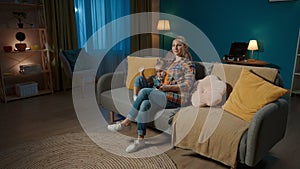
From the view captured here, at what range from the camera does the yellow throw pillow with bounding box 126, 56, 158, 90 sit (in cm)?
271

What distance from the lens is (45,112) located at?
10.5 ft

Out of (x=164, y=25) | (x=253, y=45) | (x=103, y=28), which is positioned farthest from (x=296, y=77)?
(x=103, y=28)

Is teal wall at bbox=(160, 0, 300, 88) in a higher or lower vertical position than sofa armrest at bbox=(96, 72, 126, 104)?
higher

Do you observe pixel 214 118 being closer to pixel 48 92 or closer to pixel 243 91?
pixel 243 91

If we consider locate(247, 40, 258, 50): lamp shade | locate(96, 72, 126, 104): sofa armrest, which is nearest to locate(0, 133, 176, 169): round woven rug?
locate(96, 72, 126, 104): sofa armrest

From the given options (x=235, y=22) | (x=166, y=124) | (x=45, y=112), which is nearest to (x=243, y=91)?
(x=166, y=124)

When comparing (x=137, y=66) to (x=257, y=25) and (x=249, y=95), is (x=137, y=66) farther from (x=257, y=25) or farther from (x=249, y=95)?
(x=257, y=25)

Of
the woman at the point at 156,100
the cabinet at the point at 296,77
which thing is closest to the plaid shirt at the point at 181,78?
the woman at the point at 156,100

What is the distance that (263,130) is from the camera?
1647mm

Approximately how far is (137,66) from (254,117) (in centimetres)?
155

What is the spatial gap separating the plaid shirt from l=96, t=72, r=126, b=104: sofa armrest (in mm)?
774

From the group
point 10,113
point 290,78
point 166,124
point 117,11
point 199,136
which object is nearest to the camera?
point 199,136

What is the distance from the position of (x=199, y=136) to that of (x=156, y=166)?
0.44m

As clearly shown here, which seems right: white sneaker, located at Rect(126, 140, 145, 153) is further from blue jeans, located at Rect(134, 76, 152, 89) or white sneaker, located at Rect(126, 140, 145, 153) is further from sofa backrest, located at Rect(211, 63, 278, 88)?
sofa backrest, located at Rect(211, 63, 278, 88)
